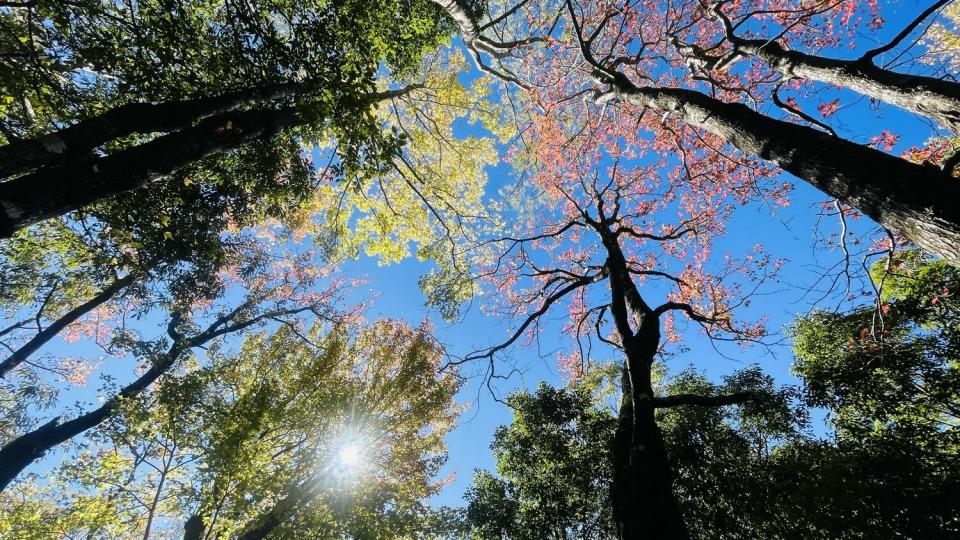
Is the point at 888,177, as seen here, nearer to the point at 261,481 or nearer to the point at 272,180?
the point at 272,180

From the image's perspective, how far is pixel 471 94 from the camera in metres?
10.9

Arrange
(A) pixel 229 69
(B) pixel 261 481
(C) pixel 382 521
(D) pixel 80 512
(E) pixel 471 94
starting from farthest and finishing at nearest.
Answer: (E) pixel 471 94 < (C) pixel 382 521 < (B) pixel 261 481 < (D) pixel 80 512 < (A) pixel 229 69

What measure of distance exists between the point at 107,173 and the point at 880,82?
7972mm

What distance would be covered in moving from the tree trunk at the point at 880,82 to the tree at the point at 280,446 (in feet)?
27.6

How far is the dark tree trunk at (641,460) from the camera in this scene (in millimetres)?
3193

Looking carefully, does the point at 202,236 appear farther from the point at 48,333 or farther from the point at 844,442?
the point at 844,442

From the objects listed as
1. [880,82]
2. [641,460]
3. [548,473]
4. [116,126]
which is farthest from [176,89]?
[548,473]

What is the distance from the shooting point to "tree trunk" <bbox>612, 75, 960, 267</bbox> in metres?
2.01

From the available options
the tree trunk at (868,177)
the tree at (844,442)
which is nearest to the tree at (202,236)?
the tree trunk at (868,177)

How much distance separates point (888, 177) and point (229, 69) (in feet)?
24.5

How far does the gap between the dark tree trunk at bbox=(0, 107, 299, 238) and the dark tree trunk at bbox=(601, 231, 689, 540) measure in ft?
16.8

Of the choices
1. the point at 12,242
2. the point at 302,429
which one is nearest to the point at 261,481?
the point at 302,429

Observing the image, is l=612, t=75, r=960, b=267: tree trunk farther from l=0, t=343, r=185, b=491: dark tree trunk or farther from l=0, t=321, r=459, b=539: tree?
l=0, t=343, r=185, b=491: dark tree trunk

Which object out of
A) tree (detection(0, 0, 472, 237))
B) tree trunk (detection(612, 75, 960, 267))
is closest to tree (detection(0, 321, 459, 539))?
tree (detection(0, 0, 472, 237))
